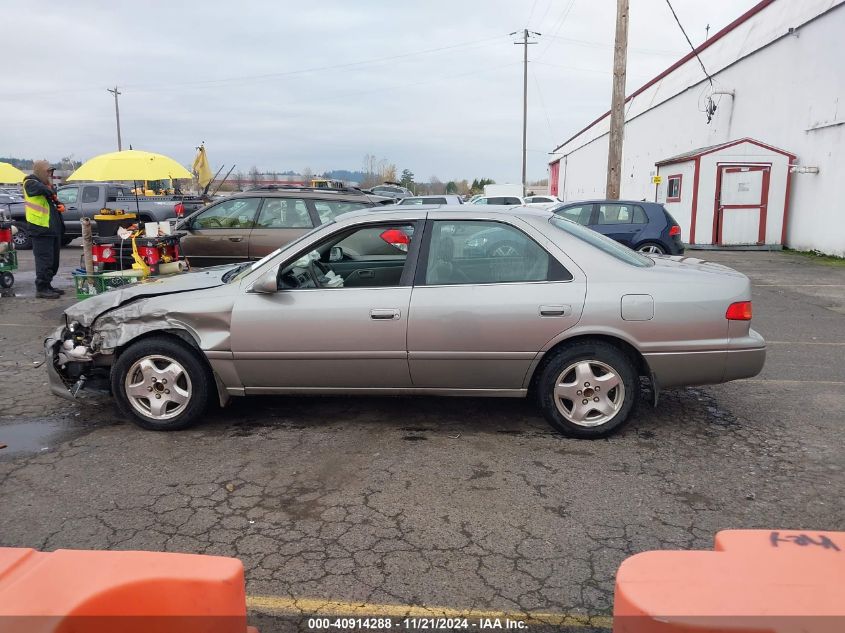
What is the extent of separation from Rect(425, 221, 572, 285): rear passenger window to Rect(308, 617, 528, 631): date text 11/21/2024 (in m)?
2.31

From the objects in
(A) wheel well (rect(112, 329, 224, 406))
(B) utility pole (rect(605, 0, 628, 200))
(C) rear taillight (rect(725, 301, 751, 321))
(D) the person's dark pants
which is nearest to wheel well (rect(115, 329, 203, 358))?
(A) wheel well (rect(112, 329, 224, 406))

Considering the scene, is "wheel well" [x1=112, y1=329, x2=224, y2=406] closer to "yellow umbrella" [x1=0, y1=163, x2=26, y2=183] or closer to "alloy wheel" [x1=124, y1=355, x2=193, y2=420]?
"alloy wheel" [x1=124, y1=355, x2=193, y2=420]

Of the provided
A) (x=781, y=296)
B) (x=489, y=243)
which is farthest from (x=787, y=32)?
(x=489, y=243)

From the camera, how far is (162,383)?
4598 mm

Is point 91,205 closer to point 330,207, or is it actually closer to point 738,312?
point 330,207

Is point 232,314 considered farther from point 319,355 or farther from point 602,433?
point 602,433

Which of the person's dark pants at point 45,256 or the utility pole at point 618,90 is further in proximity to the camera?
the utility pole at point 618,90

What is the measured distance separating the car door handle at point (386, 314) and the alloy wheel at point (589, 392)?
1144 millimetres

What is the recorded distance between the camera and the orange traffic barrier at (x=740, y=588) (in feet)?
4.83

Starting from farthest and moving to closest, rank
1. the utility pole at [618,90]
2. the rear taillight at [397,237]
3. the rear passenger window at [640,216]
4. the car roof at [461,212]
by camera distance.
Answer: the utility pole at [618,90]
the rear passenger window at [640,216]
the rear taillight at [397,237]
the car roof at [461,212]

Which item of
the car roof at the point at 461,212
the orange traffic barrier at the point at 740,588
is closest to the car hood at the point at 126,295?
the car roof at the point at 461,212

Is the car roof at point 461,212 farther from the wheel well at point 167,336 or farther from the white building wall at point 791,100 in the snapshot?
the white building wall at point 791,100

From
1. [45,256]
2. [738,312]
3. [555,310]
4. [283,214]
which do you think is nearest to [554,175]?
[283,214]

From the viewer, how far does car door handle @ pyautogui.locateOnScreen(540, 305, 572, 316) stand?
14.0 ft
